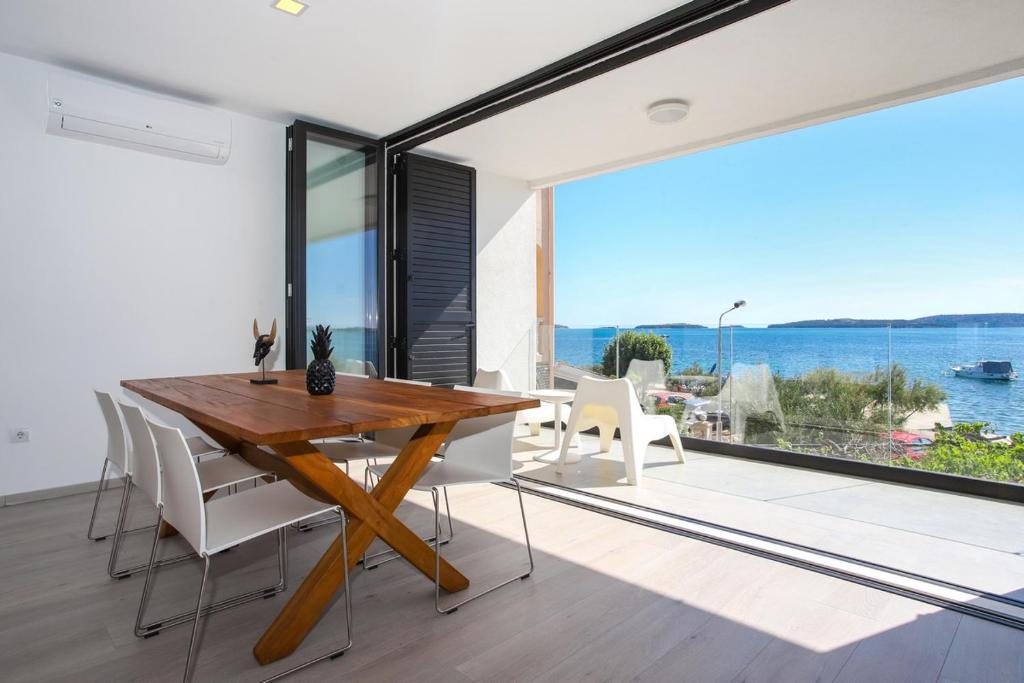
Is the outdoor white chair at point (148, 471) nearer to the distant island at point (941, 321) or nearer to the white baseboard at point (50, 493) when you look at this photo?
the white baseboard at point (50, 493)

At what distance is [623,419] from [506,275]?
2.63 metres

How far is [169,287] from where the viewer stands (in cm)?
373

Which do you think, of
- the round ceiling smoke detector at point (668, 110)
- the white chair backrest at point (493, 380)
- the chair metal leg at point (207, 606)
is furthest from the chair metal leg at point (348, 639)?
the round ceiling smoke detector at point (668, 110)

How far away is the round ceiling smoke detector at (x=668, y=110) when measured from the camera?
3719mm

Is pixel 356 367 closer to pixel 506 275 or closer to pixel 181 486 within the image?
pixel 506 275

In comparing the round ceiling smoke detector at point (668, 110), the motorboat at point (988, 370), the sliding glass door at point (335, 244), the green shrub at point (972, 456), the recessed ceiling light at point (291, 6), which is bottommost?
the green shrub at point (972, 456)

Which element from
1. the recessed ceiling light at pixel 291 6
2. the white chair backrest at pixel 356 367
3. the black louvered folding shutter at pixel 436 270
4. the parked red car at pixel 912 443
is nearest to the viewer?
the recessed ceiling light at pixel 291 6

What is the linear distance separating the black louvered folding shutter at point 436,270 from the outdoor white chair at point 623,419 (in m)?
1.60

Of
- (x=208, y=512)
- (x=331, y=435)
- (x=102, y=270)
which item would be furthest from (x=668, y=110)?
(x=102, y=270)

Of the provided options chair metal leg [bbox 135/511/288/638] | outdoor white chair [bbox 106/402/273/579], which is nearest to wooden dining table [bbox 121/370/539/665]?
outdoor white chair [bbox 106/402/273/579]

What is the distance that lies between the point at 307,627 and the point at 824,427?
11.8ft

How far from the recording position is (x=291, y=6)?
8.73 feet

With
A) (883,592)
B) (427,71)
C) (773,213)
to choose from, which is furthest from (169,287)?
(773,213)

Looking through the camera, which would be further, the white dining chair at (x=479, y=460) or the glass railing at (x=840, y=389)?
the glass railing at (x=840, y=389)
